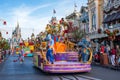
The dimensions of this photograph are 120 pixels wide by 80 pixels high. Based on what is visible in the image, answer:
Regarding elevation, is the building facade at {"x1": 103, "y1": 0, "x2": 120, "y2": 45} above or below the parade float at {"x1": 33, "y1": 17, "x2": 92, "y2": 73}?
above

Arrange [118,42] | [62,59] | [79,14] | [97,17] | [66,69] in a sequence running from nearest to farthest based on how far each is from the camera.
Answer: [66,69], [62,59], [118,42], [97,17], [79,14]

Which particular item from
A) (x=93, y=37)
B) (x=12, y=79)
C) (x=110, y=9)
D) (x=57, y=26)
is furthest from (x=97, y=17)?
(x=12, y=79)

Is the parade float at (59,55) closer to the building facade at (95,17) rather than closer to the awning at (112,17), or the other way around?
the awning at (112,17)

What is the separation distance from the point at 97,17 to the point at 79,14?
20474 millimetres

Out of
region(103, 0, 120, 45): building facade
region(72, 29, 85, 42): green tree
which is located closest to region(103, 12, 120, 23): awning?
region(103, 0, 120, 45): building facade

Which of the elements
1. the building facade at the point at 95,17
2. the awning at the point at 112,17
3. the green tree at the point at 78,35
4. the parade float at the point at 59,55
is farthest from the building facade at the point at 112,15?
the parade float at the point at 59,55

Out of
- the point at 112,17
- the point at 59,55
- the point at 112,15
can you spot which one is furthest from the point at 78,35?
the point at 59,55

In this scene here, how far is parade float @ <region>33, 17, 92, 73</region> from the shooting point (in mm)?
17234

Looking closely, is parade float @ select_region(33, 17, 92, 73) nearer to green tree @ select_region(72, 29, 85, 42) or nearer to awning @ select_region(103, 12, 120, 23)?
awning @ select_region(103, 12, 120, 23)

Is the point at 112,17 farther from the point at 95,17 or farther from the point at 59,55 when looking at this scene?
the point at 59,55

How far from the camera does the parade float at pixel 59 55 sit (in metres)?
17.2

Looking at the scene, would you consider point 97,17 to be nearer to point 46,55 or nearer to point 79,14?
point 79,14

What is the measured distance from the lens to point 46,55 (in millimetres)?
18062

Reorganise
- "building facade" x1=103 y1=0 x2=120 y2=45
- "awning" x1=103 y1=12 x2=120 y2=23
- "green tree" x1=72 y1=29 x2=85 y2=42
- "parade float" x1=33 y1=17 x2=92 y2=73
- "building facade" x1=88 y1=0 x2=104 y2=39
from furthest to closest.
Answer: "green tree" x1=72 y1=29 x2=85 y2=42 < "building facade" x1=88 y1=0 x2=104 y2=39 < "building facade" x1=103 y1=0 x2=120 y2=45 < "awning" x1=103 y1=12 x2=120 y2=23 < "parade float" x1=33 y1=17 x2=92 y2=73
